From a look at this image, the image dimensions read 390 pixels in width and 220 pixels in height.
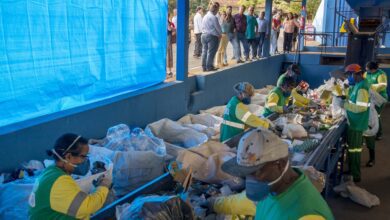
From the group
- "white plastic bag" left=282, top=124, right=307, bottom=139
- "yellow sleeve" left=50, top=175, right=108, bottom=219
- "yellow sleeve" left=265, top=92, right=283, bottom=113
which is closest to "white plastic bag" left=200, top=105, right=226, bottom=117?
"yellow sleeve" left=265, top=92, right=283, bottom=113

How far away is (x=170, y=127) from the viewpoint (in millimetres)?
6418

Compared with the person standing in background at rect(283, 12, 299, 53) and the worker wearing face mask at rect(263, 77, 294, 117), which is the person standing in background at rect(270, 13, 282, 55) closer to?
the person standing in background at rect(283, 12, 299, 53)

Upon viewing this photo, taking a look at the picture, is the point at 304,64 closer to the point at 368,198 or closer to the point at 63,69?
the point at 368,198

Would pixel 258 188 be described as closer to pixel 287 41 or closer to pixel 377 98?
pixel 377 98

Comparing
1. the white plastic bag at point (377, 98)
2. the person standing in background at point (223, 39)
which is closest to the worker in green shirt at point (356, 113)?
the white plastic bag at point (377, 98)

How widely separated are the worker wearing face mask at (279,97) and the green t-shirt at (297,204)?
4225mm

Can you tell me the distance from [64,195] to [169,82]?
17.3ft

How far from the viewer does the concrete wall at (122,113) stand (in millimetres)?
4402

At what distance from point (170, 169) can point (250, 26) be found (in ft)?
29.7

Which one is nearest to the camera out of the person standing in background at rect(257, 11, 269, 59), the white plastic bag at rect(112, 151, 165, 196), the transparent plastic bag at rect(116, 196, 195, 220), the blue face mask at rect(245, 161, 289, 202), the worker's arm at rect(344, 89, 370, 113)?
the blue face mask at rect(245, 161, 289, 202)

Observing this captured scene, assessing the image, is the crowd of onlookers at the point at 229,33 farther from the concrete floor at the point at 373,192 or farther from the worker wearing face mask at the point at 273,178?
the worker wearing face mask at the point at 273,178

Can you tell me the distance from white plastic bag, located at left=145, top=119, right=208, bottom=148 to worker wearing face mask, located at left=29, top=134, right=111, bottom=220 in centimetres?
335

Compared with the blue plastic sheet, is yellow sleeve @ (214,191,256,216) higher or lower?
lower

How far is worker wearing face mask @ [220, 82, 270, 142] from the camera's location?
4.77 metres
